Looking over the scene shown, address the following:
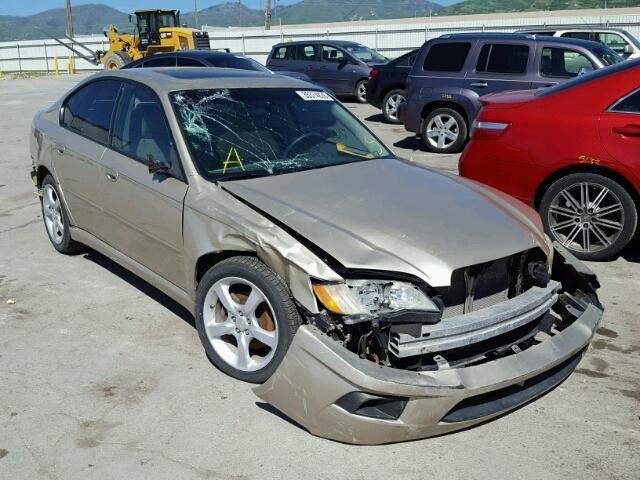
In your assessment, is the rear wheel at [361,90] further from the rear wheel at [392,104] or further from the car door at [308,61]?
the rear wheel at [392,104]

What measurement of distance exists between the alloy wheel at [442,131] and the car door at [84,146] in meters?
6.36

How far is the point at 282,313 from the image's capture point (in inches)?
125

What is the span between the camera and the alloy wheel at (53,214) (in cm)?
558

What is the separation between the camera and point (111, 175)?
4473 mm

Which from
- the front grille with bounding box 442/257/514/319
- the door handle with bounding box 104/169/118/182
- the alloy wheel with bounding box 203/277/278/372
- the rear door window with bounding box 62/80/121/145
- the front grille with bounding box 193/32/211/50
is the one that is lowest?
the alloy wheel with bounding box 203/277/278/372

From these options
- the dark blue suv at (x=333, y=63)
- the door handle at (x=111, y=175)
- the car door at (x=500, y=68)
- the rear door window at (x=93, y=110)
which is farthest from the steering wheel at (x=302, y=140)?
the dark blue suv at (x=333, y=63)

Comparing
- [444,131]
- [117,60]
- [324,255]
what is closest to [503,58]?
[444,131]

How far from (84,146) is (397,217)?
266 centimetres

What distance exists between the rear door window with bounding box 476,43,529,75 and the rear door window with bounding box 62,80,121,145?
6.65 metres

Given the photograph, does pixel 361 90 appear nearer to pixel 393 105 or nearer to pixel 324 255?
pixel 393 105

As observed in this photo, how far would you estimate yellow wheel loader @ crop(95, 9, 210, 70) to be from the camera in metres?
25.5

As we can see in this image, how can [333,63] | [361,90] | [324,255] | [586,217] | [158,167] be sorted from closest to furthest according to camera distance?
[324,255]
[158,167]
[586,217]
[361,90]
[333,63]

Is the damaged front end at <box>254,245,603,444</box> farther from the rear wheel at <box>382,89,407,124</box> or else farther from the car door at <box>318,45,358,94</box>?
the car door at <box>318,45,358,94</box>

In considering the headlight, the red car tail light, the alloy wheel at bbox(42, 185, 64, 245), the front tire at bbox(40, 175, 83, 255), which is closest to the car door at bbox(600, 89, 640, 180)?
the red car tail light
